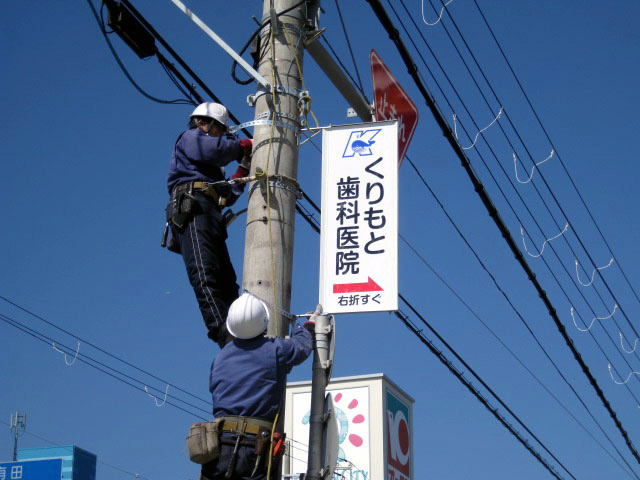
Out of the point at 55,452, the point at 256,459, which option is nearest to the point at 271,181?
the point at 256,459

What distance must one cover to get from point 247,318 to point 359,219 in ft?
4.38

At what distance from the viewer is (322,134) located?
717 cm

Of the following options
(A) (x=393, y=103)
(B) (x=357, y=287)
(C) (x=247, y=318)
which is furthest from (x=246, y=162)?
(A) (x=393, y=103)

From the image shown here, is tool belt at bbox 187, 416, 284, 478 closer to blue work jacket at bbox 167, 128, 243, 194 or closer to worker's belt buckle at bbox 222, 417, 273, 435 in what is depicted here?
worker's belt buckle at bbox 222, 417, 273, 435

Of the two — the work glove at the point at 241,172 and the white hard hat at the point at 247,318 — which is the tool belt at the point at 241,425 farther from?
the work glove at the point at 241,172

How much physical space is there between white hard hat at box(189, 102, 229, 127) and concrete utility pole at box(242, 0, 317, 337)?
309mm

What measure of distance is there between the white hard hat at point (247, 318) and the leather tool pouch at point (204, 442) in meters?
0.61

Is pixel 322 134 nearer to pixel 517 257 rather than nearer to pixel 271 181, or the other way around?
pixel 271 181

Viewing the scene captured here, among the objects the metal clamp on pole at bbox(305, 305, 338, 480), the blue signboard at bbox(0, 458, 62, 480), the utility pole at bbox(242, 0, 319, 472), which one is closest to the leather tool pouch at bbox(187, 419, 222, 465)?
the utility pole at bbox(242, 0, 319, 472)

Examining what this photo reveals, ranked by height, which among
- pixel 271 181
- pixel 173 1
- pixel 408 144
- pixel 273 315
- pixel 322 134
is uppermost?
pixel 408 144

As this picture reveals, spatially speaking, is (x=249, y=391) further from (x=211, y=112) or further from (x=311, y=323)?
(x=211, y=112)

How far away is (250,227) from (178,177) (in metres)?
0.82

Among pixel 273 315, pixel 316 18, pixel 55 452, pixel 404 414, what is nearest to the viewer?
pixel 273 315

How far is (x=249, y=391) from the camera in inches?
227
